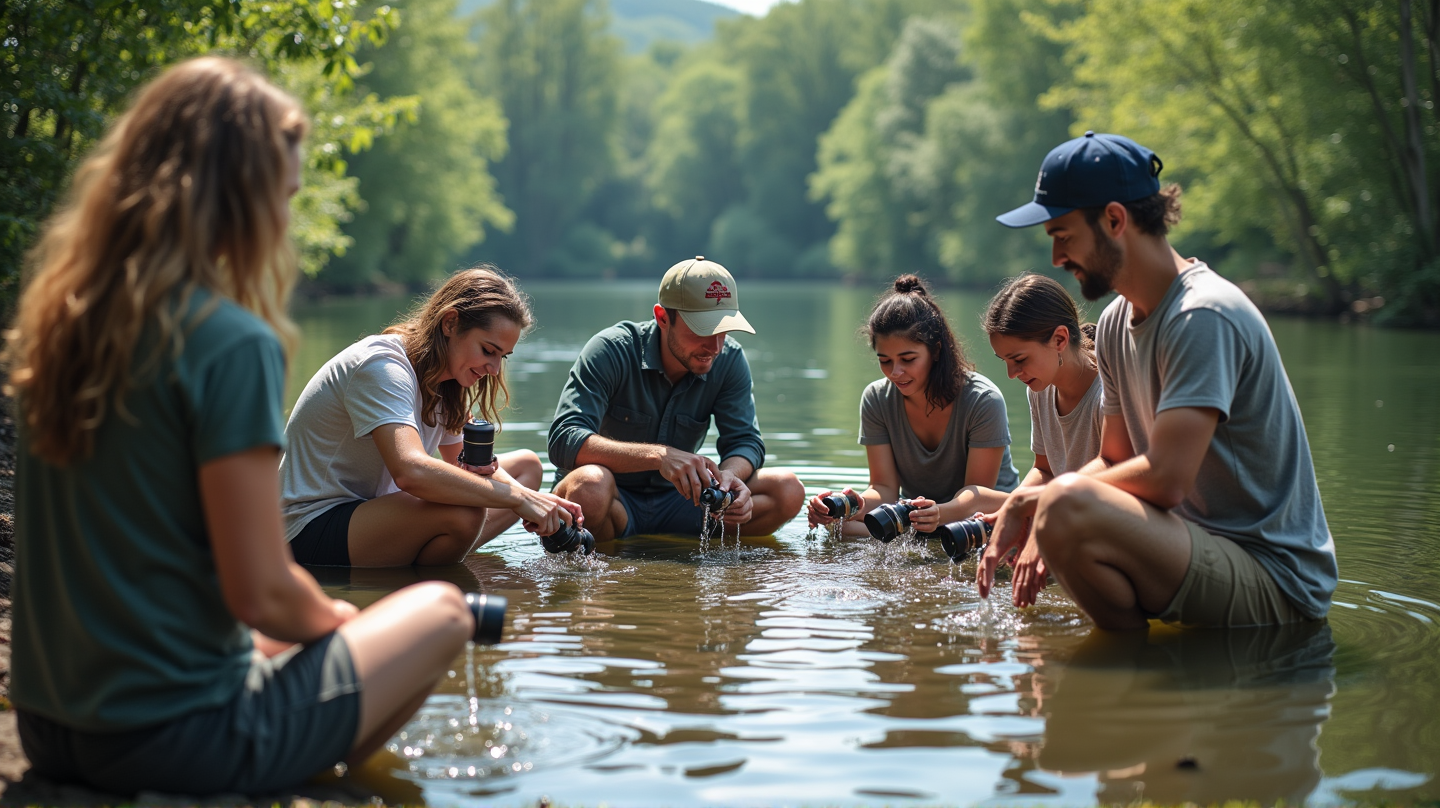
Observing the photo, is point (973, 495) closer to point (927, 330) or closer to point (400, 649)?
point (927, 330)

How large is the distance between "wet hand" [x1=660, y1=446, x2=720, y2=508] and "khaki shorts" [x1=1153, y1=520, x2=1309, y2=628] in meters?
2.32

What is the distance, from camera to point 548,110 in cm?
7781

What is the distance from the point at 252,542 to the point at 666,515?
4.32 meters

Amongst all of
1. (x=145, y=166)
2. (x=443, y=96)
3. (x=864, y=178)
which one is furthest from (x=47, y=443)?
(x=864, y=178)

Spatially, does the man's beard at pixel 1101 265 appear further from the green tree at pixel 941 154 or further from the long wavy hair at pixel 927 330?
the green tree at pixel 941 154

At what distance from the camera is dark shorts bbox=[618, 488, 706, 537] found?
6.77 metres

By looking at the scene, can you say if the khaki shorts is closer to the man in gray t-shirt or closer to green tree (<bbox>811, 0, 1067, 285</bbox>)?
the man in gray t-shirt

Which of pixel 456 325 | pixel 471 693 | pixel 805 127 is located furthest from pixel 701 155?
pixel 471 693

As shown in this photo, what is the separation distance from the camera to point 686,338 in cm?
638

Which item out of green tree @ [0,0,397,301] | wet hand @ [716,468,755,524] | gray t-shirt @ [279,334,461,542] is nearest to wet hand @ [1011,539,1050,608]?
wet hand @ [716,468,755,524]

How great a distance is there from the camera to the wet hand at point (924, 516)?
5898mm

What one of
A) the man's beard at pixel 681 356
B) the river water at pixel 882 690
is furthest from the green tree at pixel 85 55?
the river water at pixel 882 690

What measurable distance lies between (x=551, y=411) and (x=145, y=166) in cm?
980

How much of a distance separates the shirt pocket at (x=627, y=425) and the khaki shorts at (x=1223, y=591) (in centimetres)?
297
